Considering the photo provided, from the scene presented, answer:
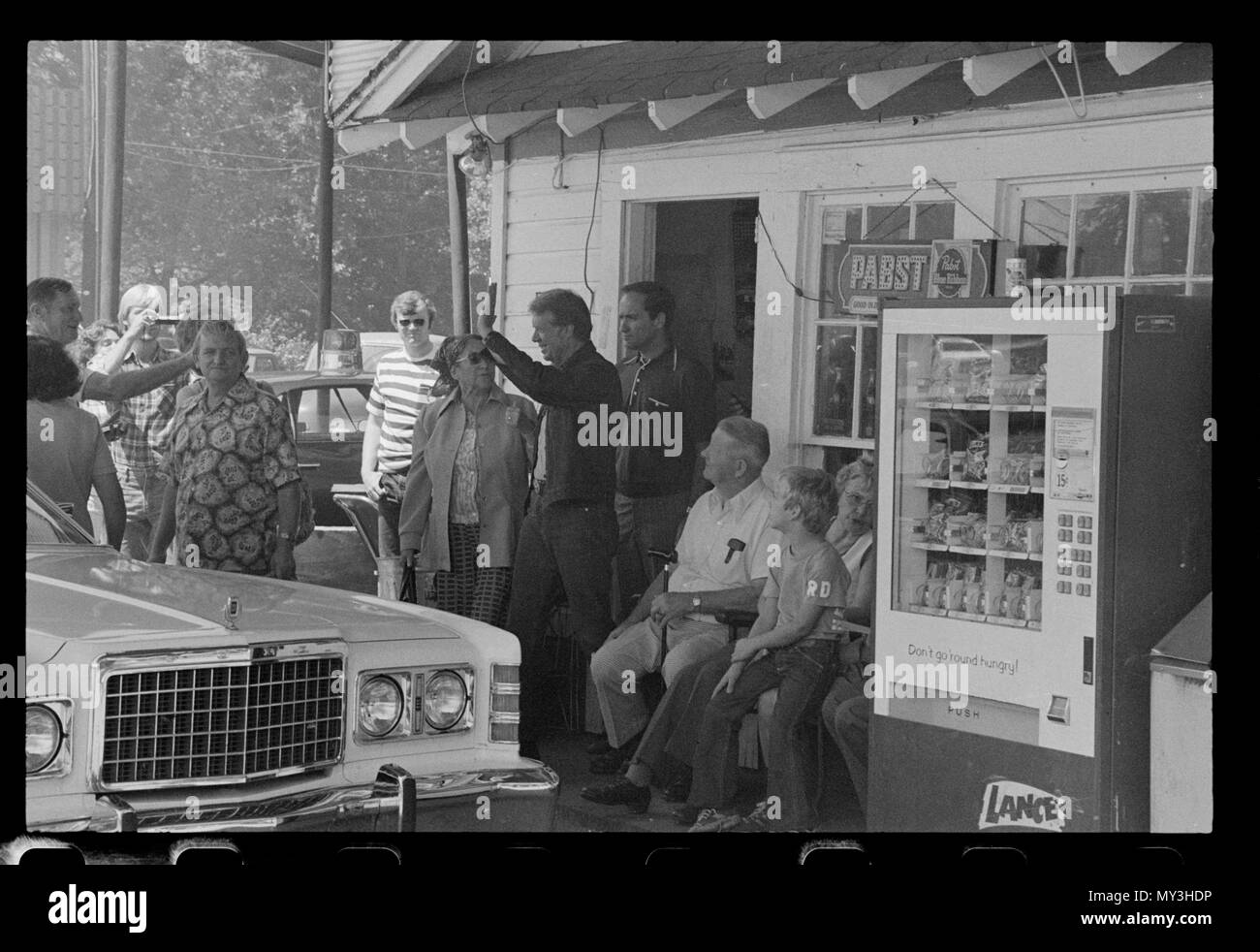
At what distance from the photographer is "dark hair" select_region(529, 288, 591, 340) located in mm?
5264

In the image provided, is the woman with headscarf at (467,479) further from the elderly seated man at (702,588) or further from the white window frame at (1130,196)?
the white window frame at (1130,196)

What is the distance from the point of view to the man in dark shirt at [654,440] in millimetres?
5070

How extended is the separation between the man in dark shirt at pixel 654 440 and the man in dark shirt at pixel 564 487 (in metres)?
0.06

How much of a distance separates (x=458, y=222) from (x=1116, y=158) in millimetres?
2188

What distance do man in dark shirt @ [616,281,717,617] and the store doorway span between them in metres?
0.55

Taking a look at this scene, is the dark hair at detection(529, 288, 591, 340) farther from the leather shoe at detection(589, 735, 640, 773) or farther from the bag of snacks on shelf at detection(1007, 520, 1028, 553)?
the bag of snacks on shelf at detection(1007, 520, 1028, 553)

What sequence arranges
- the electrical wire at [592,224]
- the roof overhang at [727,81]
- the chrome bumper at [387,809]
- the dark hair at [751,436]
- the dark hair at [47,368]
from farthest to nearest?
the electrical wire at [592,224] < the dark hair at [751,436] < the roof overhang at [727,81] < the dark hair at [47,368] < the chrome bumper at [387,809]

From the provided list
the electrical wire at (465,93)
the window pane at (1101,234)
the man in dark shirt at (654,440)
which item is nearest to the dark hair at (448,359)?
the man in dark shirt at (654,440)

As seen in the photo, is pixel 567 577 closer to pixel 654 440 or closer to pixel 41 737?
pixel 654 440

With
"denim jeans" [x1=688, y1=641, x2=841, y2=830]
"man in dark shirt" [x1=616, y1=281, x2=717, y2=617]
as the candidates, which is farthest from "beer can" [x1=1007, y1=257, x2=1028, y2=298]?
"denim jeans" [x1=688, y1=641, x2=841, y2=830]
